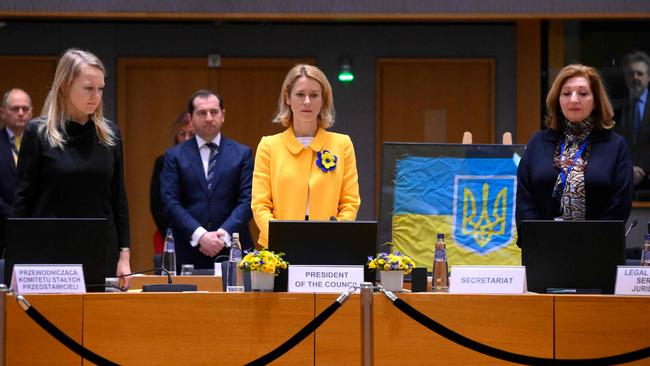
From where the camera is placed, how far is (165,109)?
8.59 metres

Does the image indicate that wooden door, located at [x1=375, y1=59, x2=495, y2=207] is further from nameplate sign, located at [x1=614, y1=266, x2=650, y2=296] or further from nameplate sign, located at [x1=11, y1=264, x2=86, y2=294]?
nameplate sign, located at [x1=11, y1=264, x2=86, y2=294]

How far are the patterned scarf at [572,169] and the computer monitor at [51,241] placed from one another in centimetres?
199

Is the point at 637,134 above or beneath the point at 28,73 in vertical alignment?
beneath

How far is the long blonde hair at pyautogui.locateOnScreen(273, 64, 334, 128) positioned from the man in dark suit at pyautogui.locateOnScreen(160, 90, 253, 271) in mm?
855

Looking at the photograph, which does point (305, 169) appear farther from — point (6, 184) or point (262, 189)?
point (6, 184)

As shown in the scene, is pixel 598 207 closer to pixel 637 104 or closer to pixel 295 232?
pixel 295 232

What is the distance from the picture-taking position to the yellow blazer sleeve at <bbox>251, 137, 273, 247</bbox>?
470 centimetres

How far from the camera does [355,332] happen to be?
384 cm

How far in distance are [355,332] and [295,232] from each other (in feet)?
1.42

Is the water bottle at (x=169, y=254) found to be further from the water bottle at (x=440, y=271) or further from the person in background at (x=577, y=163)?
the person in background at (x=577, y=163)

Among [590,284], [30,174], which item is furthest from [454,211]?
[30,174]

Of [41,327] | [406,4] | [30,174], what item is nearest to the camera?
[41,327]

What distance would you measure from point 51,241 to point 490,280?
5.35 feet

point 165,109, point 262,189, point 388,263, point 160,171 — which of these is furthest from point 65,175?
point 165,109
